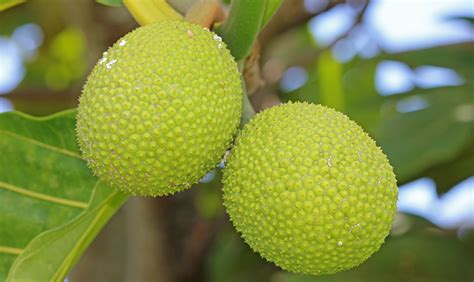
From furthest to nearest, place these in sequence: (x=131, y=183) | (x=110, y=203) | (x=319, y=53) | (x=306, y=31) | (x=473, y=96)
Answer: (x=306, y=31) → (x=319, y=53) → (x=473, y=96) → (x=110, y=203) → (x=131, y=183)

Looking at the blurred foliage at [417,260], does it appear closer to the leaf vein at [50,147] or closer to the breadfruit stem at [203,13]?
the leaf vein at [50,147]

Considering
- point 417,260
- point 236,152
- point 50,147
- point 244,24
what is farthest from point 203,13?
point 417,260

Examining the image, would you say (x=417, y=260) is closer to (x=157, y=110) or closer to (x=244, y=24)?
(x=244, y=24)

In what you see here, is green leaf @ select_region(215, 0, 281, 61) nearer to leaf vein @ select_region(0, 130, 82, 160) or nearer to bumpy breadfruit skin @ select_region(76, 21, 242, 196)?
bumpy breadfruit skin @ select_region(76, 21, 242, 196)

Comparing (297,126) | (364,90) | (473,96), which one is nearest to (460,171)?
(473,96)

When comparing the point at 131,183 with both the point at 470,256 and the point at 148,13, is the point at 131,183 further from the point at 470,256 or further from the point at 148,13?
the point at 470,256

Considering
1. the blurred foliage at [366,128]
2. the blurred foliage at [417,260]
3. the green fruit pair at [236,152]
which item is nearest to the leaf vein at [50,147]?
the green fruit pair at [236,152]
